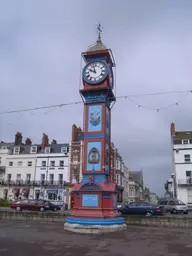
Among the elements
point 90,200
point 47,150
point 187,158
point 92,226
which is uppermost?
point 47,150

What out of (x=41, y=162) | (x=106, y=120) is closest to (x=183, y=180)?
(x=41, y=162)

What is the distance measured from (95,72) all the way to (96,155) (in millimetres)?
5838

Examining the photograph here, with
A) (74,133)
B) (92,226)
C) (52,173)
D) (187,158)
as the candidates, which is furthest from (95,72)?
(52,173)

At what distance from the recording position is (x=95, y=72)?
18.9m

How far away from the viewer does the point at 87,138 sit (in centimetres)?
1761

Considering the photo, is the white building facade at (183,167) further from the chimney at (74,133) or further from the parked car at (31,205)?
the parked car at (31,205)

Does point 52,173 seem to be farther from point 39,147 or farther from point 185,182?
point 185,182

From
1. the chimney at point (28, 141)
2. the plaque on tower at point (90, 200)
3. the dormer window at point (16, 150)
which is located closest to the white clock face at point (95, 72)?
the plaque on tower at point (90, 200)

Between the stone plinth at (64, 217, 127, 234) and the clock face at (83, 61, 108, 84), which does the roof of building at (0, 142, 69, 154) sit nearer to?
the clock face at (83, 61, 108, 84)

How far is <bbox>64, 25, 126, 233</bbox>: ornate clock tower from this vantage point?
51.6 ft

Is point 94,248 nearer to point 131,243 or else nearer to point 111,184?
point 131,243

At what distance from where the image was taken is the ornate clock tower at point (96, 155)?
15734 mm

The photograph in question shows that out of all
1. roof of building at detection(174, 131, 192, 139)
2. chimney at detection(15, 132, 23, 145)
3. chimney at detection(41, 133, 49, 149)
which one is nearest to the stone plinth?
roof of building at detection(174, 131, 192, 139)

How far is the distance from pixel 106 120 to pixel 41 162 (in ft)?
119
